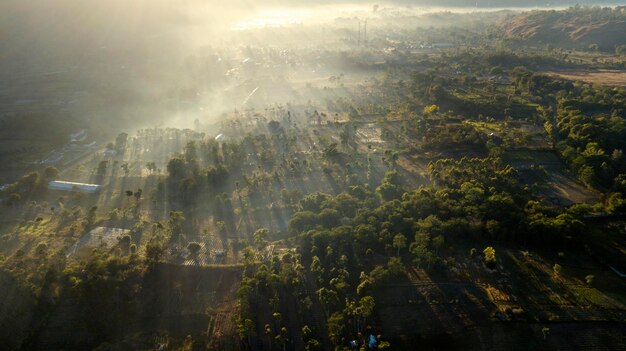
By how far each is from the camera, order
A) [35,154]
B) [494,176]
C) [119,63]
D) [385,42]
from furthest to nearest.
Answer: [385,42], [119,63], [35,154], [494,176]

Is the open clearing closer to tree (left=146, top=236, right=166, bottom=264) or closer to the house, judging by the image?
tree (left=146, top=236, right=166, bottom=264)

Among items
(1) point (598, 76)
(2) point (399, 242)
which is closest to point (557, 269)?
(2) point (399, 242)

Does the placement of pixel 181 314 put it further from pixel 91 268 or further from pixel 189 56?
pixel 189 56

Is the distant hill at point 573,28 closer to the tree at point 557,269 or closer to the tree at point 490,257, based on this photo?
the tree at point 557,269

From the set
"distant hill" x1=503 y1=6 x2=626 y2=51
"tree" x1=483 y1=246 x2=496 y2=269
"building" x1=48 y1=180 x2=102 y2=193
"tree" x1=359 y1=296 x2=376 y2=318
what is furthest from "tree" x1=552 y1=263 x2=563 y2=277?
"distant hill" x1=503 y1=6 x2=626 y2=51

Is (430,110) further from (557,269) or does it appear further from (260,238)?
(260,238)

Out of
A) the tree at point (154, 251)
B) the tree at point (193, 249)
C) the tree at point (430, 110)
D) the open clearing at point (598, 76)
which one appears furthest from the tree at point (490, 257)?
the open clearing at point (598, 76)

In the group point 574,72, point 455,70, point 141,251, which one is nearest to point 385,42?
point 455,70
